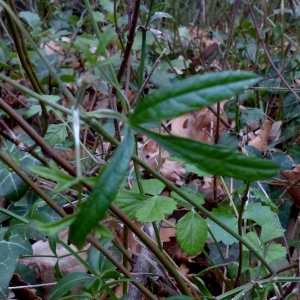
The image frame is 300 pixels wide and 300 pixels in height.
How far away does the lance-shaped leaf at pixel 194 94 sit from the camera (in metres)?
0.34

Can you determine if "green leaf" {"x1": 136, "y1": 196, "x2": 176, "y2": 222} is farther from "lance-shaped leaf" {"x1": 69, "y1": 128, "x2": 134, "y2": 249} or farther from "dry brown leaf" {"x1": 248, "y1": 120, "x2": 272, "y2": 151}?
"dry brown leaf" {"x1": 248, "y1": 120, "x2": 272, "y2": 151}

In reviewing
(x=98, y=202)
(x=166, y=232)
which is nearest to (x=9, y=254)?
(x=166, y=232)

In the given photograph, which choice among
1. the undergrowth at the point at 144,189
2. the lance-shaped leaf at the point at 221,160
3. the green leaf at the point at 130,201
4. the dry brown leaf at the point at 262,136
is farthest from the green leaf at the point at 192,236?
the dry brown leaf at the point at 262,136

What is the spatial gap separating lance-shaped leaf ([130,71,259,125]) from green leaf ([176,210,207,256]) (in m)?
0.41

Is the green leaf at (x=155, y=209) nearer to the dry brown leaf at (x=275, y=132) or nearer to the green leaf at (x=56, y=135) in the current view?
the green leaf at (x=56, y=135)

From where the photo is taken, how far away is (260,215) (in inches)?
32.4

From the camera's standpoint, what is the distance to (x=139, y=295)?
820 millimetres

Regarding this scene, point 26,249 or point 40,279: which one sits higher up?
point 26,249

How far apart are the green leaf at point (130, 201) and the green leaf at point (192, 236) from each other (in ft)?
0.34

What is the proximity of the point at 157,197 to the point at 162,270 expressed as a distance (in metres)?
0.16

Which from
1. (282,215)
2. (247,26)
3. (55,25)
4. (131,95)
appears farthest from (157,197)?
(55,25)

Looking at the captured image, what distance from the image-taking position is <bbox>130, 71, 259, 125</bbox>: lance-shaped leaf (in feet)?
1.12

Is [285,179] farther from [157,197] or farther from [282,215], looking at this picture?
[157,197]

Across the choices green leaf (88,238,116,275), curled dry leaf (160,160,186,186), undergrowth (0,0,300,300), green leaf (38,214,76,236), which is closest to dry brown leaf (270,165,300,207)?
undergrowth (0,0,300,300)
